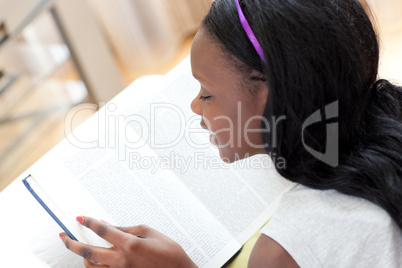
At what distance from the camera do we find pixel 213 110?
2.56ft

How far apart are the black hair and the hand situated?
221 mm

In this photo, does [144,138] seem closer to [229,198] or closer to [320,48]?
[229,198]

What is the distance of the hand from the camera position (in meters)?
0.77

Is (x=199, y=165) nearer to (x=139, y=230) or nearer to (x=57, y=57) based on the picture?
(x=139, y=230)

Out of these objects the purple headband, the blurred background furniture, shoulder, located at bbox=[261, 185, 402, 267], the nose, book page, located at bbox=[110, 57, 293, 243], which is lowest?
shoulder, located at bbox=[261, 185, 402, 267]

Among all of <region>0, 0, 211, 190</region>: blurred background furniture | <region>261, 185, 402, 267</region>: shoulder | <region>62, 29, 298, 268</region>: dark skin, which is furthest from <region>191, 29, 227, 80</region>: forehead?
<region>0, 0, 211, 190</region>: blurred background furniture

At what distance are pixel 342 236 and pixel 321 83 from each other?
195 millimetres

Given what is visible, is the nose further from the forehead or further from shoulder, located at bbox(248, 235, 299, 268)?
shoulder, located at bbox(248, 235, 299, 268)

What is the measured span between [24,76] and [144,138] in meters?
0.89

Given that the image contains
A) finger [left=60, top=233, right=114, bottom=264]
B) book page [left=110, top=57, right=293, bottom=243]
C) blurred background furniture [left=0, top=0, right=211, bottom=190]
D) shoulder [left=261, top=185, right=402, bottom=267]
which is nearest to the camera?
shoulder [left=261, top=185, right=402, bottom=267]

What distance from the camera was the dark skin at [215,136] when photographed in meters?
0.72

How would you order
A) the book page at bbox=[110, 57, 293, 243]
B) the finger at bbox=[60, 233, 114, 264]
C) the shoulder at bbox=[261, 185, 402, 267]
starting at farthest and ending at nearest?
the book page at bbox=[110, 57, 293, 243]
the finger at bbox=[60, 233, 114, 264]
the shoulder at bbox=[261, 185, 402, 267]

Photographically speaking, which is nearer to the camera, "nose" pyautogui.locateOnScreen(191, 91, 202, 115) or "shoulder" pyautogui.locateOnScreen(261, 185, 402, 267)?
"shoulder" pyautogui.locateOnScreen(261, 185, 402, 267)

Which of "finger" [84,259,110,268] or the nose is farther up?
the nose
